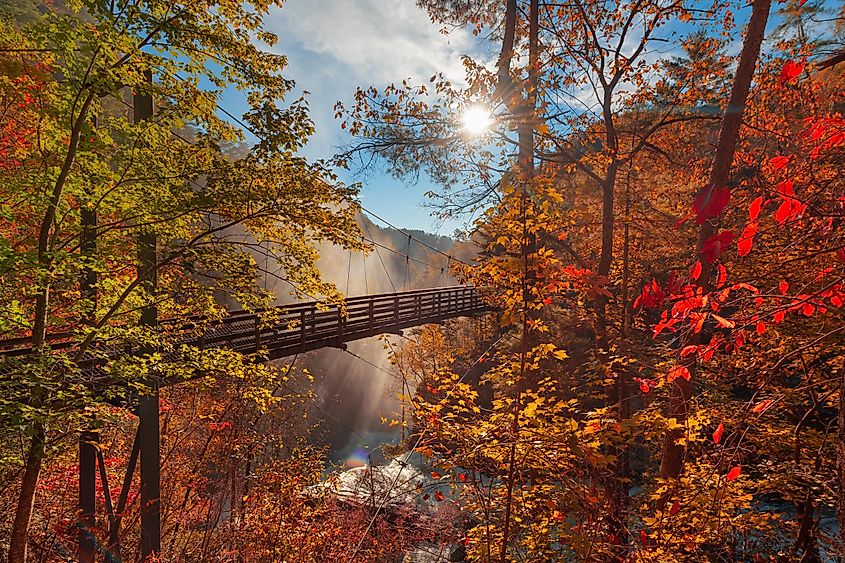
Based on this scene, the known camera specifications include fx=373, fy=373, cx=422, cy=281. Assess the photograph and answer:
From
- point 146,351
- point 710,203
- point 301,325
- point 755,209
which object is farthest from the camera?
point 301,325

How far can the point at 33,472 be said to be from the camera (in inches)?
135

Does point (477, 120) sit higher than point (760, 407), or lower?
higher

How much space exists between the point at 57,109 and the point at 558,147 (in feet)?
20.5

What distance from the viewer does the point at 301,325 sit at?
8211 millimetres

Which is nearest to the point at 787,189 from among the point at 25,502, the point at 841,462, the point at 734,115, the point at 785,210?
the point at 785,210

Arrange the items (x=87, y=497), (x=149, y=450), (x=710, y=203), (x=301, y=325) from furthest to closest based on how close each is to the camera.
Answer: (x=301, y=325), (x=87, y=497), (x=149, y=450), (x=710, y=203)

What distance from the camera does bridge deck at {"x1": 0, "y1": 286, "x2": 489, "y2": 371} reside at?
207 inches

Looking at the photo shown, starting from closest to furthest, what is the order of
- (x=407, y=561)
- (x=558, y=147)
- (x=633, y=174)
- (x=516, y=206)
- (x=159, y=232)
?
1. (x=516, y=206)
2. (x=159, y=232)
3. (x=558, y=147)
4. (x=633, y=174)
5. (x=407, y=561)

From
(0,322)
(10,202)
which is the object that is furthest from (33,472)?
(10,202)

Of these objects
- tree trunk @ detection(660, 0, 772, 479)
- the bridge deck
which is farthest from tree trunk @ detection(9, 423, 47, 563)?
tree trunk @ detection(660, 0, 772, 479)

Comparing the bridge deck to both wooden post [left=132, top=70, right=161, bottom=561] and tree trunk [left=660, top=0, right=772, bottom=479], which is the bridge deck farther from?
tree trunk [left=660, top=0, right=772, bottom=479]

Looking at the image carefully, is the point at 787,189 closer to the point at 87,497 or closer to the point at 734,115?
the point at 734,115

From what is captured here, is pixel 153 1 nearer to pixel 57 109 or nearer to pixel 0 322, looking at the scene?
pixel 57 109

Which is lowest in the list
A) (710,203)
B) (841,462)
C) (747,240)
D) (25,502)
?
(25,502)
